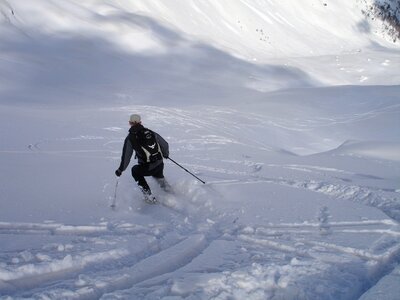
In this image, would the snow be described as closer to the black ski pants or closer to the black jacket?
the black ski pants

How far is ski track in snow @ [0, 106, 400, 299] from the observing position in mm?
3695

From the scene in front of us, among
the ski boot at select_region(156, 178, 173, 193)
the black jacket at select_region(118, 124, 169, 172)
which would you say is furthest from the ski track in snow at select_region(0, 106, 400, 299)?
the black jacket at select_region(118, 124, 169, 172)

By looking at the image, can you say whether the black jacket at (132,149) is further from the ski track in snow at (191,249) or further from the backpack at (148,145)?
the ski track in snow at (191,249)

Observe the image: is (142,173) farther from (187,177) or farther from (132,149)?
(187,177)

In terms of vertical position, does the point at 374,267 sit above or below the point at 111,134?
below

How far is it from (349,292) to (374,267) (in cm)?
57

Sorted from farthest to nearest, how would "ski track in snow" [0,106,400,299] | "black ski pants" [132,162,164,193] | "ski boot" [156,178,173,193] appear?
"ski boot" [156,178,173,193], "black ski pants" [132,162,164,193], "ski track in snow" [0,106,400,299]

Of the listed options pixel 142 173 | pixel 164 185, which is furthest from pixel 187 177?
pixel 142 173

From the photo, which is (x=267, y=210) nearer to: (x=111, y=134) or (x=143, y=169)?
(x=143, y=169)

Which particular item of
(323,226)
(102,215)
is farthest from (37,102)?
(323,226)

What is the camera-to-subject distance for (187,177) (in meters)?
7.35

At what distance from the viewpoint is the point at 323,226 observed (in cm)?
527

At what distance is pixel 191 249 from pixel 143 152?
7.21ft

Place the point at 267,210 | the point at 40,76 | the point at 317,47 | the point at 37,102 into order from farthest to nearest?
the point at 317,47
the point at 40,76
the point at 37,102
the point at 267,210
